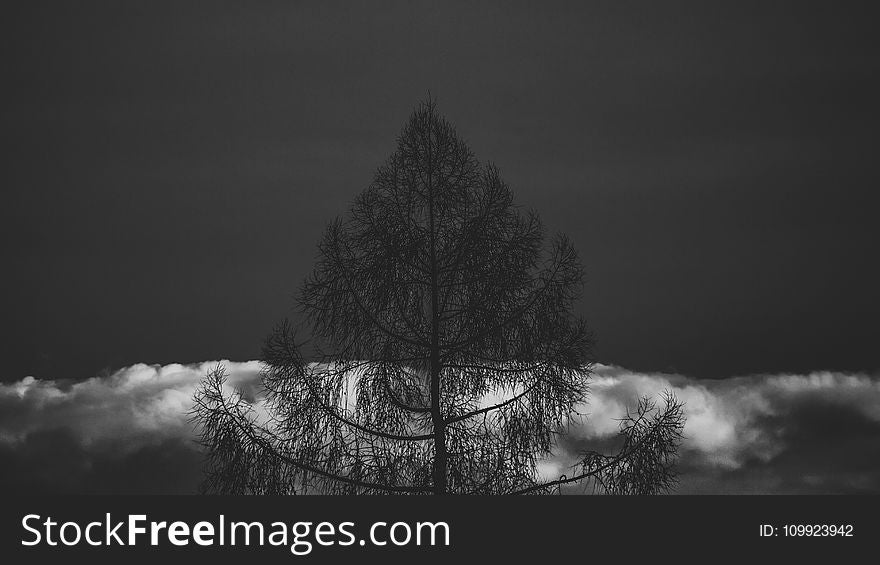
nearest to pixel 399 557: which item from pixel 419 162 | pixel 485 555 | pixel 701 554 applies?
pixel 485 555

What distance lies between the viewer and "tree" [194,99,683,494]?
33.5 ft

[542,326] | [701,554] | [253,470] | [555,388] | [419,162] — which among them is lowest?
[701,554]

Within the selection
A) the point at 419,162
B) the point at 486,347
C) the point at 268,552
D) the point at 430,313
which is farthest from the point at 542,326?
the point at 268,552

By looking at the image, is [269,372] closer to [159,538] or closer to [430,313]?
[430,313]

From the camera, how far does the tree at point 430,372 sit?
33.5 feet

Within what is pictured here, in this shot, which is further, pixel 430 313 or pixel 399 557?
pixel 430 313

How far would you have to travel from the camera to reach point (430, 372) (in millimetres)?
10406

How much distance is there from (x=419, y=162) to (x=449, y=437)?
3.47 meters

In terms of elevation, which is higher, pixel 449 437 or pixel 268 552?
pixel 449 437

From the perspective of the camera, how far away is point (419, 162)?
35.3ft

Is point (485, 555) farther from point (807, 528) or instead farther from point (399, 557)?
point (807, 528)

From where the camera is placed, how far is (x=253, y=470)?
10203 millimetres

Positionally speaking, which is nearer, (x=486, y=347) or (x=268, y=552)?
(x=268, y=552)

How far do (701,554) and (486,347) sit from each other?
150 inches
